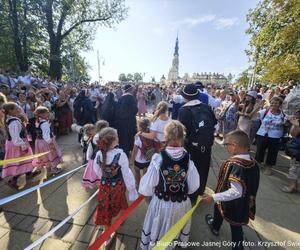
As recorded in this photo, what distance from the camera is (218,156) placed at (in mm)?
6641

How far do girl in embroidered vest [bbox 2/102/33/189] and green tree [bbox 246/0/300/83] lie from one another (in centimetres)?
1377

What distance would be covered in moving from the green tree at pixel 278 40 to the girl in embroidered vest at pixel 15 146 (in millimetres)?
13767

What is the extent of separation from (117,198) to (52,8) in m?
19.1

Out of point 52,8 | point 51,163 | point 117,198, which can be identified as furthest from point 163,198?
point 52,8

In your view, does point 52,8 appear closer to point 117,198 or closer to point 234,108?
point 234,108

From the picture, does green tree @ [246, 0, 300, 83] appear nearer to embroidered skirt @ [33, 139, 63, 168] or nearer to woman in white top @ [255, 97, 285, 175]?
woman in white top @ [255, 97, 285, 175]

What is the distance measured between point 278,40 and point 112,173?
14974mm

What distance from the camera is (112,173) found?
A: 273 cm

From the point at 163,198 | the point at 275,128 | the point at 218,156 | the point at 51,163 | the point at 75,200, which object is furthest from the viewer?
the point at 218,156

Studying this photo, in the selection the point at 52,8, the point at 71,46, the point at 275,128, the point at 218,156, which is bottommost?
the point at 218,156

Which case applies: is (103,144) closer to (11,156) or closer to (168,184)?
(168,184)

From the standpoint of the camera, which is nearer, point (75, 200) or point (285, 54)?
point (75, 200)

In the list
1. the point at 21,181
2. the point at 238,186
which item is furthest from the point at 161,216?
the point at 21,181

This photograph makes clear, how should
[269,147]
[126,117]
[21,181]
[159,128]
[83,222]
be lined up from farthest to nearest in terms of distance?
1. [269,147]
2. [126,117]
3. [21,181]
4. [159,128]
5. [83,222]
